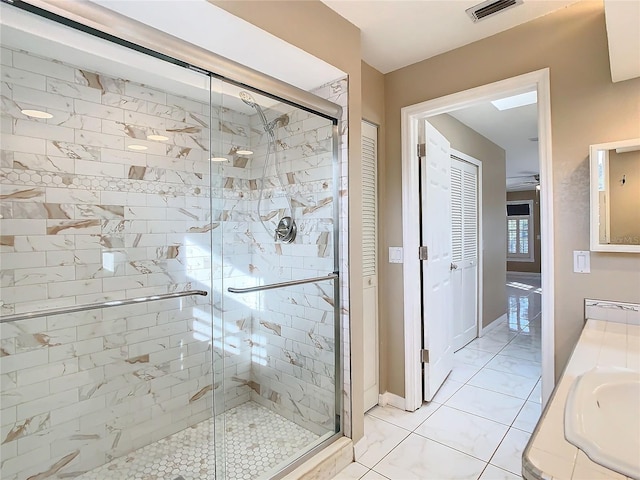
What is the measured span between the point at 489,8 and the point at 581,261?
1.41 meters

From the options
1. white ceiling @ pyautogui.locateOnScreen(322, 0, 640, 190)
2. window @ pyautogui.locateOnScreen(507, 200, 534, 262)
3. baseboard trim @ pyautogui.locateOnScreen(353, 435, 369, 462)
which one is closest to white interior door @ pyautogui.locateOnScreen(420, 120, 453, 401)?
white ceiling @ pyautogui.locateOnScreen(322, 0, 640, 190)

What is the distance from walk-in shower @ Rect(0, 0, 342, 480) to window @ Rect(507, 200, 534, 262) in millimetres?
9144

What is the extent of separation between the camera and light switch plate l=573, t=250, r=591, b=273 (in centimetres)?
176

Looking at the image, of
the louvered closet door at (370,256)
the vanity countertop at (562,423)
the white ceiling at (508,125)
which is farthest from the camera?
the white ceiling at (508,125)

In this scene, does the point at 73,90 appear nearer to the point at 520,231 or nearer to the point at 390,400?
the point at 390,400

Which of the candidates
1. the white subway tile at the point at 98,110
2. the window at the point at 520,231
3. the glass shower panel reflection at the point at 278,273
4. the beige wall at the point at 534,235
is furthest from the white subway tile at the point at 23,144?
the window at the point at 520,231

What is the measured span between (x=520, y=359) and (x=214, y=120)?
11.4ft

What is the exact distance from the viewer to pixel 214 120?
2.14 metres

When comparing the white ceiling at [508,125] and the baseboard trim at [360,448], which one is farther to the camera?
the white ceiling at [508,125]

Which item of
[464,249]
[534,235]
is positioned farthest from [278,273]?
[534,235]

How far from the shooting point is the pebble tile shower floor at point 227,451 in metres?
1.85

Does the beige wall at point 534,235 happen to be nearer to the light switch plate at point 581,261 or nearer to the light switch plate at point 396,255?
the light switch plate at point 396,255

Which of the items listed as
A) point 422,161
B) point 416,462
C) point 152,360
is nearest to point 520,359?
point 416,462

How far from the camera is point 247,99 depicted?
193 centimetres
